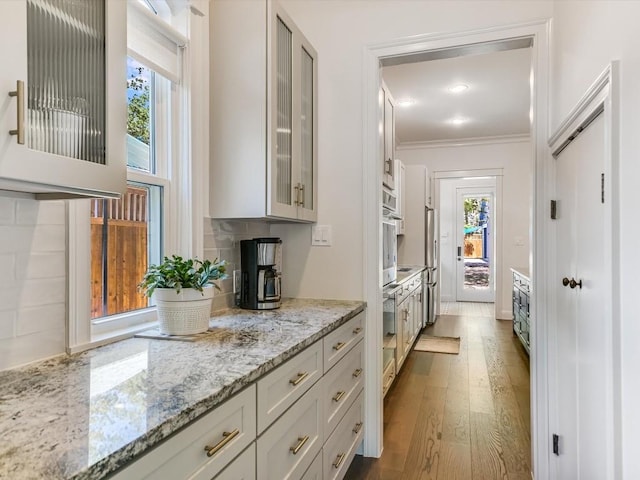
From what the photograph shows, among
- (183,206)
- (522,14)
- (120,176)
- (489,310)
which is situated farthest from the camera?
(489,310)

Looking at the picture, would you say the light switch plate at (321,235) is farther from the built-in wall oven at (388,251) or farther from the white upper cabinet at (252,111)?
the built-in wall oven at (388,251)

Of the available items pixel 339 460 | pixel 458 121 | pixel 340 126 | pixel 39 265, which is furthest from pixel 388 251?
pixel 458 121

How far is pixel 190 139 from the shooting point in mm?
1896

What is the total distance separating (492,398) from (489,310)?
4.28m

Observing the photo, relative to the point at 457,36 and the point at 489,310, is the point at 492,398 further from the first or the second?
the point at 489,310

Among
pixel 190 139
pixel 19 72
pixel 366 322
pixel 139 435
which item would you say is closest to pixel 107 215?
pixel 190 139

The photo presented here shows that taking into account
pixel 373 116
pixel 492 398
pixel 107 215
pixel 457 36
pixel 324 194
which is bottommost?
pixel 492 398

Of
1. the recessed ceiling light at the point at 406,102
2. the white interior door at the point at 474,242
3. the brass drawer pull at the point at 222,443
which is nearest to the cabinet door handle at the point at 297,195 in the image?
the brass drawer pull at the point at 222,443

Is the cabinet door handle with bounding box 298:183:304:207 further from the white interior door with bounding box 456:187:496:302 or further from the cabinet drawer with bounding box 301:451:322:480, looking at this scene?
the white interior door with bounding box 456:187:496:302

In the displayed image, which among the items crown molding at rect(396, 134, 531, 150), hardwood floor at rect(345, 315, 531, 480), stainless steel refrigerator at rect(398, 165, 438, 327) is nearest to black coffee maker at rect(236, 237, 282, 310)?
hardwood floor at rect(345, 315, 531, 480)

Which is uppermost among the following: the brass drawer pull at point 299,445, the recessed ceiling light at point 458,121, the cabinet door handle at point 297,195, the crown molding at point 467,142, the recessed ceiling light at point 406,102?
the recessed ceiling light at point 458,121

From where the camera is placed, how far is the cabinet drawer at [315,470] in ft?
4.97

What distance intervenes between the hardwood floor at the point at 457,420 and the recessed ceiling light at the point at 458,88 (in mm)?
2762

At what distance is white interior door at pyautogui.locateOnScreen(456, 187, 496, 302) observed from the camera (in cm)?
822
